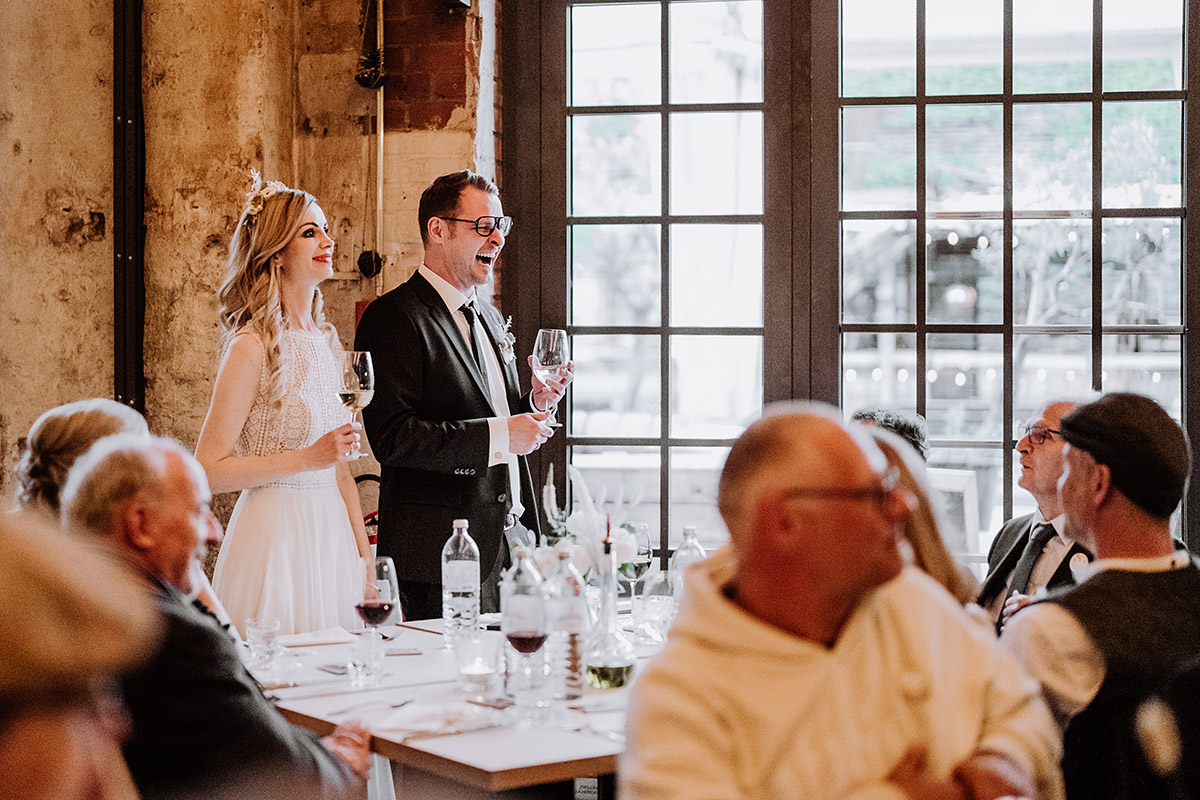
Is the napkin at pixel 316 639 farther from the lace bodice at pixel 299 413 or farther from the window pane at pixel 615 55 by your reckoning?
the window pane at pixel 615 55

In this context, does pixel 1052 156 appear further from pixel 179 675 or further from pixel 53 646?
pixel 53 646

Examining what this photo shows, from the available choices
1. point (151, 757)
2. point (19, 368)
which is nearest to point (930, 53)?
point (19, 368)

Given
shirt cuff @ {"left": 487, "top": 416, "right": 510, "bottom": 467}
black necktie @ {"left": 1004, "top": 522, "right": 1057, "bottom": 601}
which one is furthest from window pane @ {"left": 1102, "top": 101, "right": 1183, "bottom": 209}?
shirt cuff @ {"left": 487, "top": 416, "right": 510, "bottom": 467}

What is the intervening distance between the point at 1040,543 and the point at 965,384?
1.52 metres

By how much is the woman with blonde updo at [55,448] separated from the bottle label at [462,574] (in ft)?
2.50

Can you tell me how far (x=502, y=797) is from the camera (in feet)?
9.12

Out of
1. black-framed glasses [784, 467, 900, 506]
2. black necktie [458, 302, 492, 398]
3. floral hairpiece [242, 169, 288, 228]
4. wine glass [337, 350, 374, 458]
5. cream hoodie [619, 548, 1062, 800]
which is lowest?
cream hoodie [619, 548, 1062, 800]

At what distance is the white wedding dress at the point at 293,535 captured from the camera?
3.33 m

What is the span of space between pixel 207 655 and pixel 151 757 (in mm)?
177

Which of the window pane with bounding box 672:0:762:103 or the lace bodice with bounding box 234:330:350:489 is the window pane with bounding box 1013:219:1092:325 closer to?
the window pane with bounding box 672:0:762:103

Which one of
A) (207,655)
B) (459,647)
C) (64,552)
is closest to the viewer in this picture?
(64,552)

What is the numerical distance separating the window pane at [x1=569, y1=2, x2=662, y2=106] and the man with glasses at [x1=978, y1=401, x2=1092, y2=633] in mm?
2149

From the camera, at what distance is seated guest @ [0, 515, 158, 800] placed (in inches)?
34.9

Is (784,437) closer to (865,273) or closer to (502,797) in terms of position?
(502,797)
